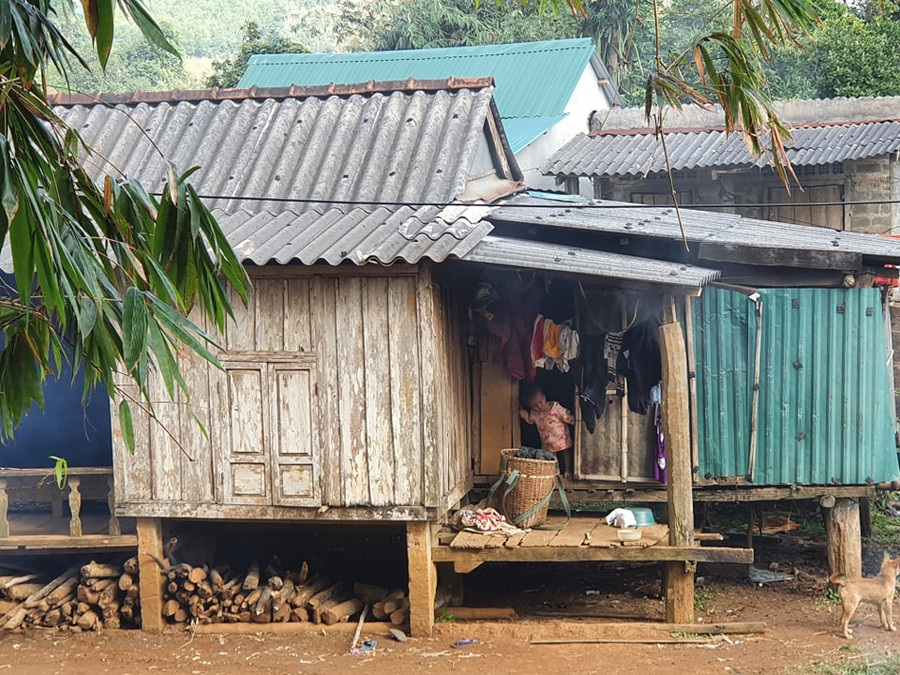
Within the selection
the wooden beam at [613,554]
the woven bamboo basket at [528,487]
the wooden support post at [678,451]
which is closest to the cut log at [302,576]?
the wooden beam at [613,554]

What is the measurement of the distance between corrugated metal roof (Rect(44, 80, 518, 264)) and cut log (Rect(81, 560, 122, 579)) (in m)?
3.35

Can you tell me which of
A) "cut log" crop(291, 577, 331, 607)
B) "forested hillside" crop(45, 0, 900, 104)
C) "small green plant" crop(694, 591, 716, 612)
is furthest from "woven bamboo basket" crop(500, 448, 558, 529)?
"forested hillside" crop(45, 0, 900, 104)

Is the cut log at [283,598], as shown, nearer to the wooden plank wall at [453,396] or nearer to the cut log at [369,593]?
the cut log at [369,593]

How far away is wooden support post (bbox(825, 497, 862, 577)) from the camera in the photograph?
9.99 m

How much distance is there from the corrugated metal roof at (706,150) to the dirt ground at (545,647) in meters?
6.85

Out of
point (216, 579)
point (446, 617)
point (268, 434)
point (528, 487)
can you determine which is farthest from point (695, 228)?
point (216, 579)

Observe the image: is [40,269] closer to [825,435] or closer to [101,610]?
[101,610]

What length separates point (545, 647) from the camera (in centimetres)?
891

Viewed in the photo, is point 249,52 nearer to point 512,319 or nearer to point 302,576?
point 512,319

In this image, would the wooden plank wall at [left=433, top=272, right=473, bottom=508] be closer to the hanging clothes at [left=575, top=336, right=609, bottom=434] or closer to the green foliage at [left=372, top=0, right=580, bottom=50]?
the hanging clothes at [left=575, top=336, right=609, bottom=434]

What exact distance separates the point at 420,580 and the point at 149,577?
248 cm

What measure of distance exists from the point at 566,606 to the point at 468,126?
480cm

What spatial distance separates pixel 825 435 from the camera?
9938 mm

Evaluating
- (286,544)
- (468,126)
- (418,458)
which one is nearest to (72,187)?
(418,458)
